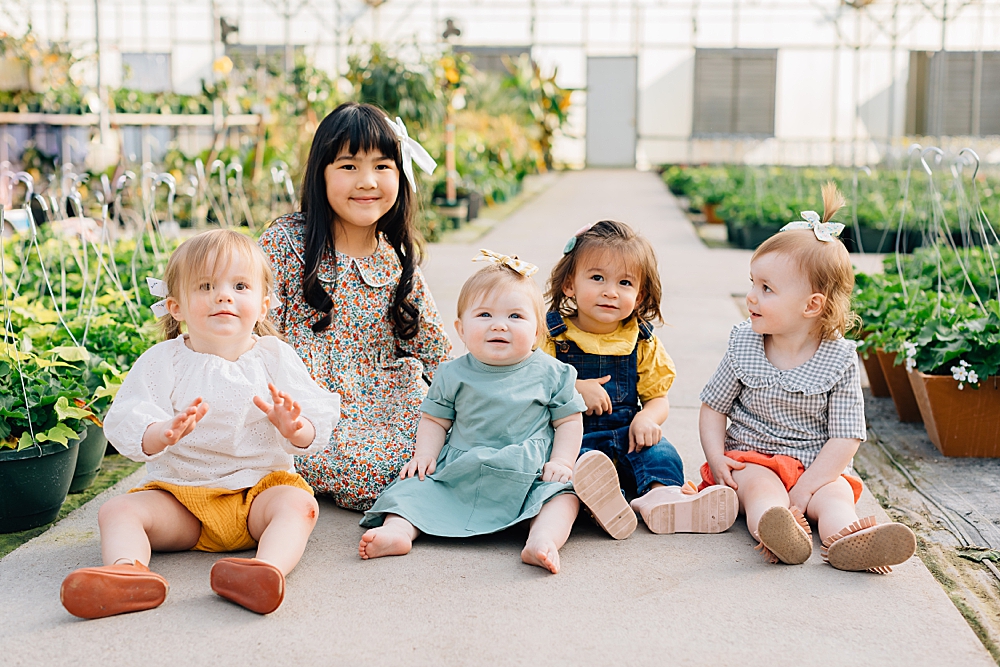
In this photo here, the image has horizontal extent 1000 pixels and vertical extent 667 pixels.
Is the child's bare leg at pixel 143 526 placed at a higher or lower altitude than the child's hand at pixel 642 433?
lower

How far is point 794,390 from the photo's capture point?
2.67 m

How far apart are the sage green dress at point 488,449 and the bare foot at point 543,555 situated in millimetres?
138

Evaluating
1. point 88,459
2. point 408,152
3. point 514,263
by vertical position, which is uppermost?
point 408,152

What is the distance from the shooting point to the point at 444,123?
36.6ft

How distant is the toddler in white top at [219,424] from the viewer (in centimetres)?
227

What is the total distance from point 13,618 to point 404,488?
941 millimetres

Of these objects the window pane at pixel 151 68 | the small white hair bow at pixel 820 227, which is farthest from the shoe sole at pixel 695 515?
the window pane at pixel 151 68

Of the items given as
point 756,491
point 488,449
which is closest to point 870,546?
point 756,491

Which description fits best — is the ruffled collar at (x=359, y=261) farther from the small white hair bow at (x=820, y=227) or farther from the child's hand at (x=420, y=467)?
the small white hair bow at (x=820, y=227)

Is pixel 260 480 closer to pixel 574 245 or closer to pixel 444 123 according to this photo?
pixel 574 245

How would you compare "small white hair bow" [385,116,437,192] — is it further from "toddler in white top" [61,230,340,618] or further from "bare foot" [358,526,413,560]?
"bare foot" [358,526,413,560]

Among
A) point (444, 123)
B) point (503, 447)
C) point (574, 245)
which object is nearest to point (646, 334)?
point (574, 245)

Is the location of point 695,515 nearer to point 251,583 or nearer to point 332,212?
point 251,583

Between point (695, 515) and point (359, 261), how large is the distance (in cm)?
127
